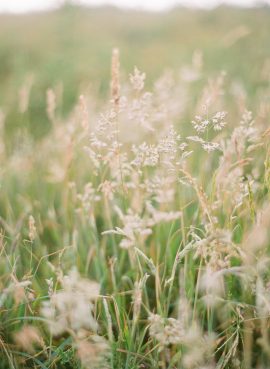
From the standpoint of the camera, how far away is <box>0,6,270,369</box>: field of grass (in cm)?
137

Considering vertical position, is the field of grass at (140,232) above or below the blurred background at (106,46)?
below

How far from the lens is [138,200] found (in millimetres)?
1874

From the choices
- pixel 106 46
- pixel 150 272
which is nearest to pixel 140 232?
pixel 150 272

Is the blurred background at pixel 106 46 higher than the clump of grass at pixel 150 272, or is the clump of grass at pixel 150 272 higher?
the blurred background at pixel 106 46

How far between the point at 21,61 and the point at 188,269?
8.90 meters

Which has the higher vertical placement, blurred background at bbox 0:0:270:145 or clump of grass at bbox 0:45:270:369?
blurred background at bbox 0:0:270:145

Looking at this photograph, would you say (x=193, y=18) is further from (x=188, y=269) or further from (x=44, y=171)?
(x=188, y=269)

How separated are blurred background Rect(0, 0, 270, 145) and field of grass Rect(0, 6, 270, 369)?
577mm

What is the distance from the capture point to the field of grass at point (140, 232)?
137cm

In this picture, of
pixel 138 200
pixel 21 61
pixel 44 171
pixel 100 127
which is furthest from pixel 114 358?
pixel 21 61

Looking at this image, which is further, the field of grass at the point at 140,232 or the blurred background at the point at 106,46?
the blurred background at the point at 106,46

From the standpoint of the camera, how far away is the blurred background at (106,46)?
246 inches

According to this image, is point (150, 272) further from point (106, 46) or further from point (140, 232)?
point (106, 46)

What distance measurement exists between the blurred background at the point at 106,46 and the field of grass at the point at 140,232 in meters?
0.58
